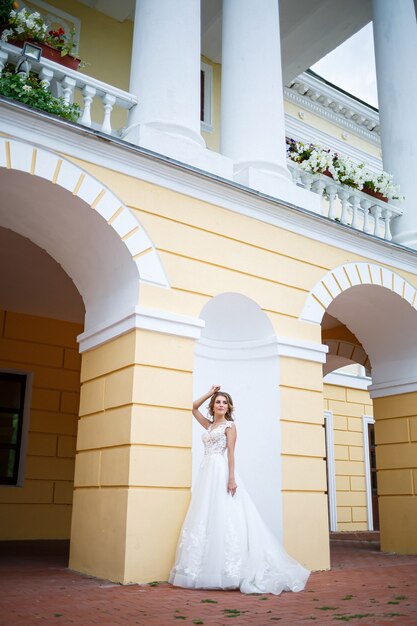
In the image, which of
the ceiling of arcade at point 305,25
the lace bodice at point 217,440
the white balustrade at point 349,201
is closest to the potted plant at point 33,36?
the white balustrade at point 349,201

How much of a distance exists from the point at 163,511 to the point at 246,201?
379 centimetres

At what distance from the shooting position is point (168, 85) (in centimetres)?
768

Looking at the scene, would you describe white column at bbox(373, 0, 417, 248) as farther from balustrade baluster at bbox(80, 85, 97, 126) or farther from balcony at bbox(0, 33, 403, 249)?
balustrade baluster at bbox(80, 85, 97, 126)

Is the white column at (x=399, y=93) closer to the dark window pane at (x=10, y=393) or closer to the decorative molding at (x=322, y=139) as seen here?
the decorative molding at (x=322, y=139)

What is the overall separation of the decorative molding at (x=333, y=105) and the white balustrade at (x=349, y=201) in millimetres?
5621

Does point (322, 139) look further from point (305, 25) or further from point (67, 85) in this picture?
point (67, 85)

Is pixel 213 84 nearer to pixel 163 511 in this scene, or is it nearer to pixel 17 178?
pixel 17 178

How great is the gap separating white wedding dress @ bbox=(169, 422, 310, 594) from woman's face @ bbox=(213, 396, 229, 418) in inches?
19.9

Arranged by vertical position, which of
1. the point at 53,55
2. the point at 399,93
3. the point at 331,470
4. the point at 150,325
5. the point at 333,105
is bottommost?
the point at 331,470

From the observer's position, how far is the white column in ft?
34.1

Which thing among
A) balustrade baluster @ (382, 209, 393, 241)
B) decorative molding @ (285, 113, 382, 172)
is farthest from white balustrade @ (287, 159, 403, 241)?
decorative molding @ (285, 113, 382, 172)

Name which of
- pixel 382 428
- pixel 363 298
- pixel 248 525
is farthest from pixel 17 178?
pixel 382 428

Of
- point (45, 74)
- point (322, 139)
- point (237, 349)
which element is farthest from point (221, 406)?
point (322, 139)

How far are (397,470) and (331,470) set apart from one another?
6187mm
